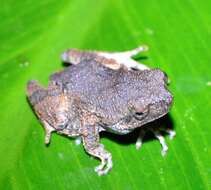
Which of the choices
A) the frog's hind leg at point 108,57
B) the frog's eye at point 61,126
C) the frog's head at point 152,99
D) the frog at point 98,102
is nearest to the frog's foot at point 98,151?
the frog at point 98,102

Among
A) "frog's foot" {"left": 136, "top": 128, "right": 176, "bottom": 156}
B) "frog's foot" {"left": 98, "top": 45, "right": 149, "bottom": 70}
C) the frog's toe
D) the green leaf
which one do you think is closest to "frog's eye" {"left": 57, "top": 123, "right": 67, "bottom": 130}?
the green leaf

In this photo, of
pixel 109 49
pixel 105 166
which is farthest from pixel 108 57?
pixel 105 166

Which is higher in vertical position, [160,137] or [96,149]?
[96,149]

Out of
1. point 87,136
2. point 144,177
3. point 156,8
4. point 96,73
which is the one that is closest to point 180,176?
point 144,177

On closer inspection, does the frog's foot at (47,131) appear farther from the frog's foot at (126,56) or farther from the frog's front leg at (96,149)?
the frog's foot at (126,56)

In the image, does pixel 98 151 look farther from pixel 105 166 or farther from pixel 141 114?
pixel 141 114

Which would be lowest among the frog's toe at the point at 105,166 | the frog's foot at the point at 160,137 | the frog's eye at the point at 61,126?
the frog's foot at the point at 160,137
